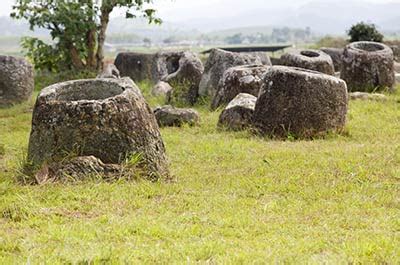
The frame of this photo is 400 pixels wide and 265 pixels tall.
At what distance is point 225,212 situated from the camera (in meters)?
6.72

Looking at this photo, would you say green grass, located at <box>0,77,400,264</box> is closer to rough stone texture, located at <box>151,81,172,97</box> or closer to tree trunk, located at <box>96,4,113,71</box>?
rough stone texture, located at <box>151,81,172,97</box>

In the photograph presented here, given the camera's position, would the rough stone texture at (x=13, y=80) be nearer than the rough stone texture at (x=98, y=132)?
No

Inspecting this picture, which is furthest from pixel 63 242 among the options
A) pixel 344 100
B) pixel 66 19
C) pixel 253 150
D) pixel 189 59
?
pixel 66 19

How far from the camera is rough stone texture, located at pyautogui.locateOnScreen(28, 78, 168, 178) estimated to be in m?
8.21

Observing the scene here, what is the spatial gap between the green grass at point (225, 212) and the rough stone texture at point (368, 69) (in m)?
7.53

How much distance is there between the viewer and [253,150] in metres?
10.5

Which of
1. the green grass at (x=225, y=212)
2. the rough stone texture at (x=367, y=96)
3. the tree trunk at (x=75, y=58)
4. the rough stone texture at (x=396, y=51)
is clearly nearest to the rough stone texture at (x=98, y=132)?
the green grass at (x=225, y=212)

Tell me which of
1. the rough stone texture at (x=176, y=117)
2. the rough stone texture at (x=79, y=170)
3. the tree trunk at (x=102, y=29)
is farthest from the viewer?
the tree trunk at (x=102, y=29)

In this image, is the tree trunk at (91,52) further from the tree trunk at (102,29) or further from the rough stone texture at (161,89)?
the rough stone texture at (161,89)

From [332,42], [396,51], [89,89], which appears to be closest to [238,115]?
[89,89]

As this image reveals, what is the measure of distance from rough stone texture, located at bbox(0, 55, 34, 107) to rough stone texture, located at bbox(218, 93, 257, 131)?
22.0 ft

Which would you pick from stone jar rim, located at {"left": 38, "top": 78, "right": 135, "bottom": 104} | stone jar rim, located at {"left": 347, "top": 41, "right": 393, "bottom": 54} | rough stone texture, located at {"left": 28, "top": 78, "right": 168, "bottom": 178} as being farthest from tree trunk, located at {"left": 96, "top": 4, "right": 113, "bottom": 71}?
rough stone texture, located at {"left": 28, "top": 78, "right": 168, "bottom": 178}

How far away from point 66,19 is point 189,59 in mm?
5827

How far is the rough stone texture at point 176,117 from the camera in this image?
43.9 ft
